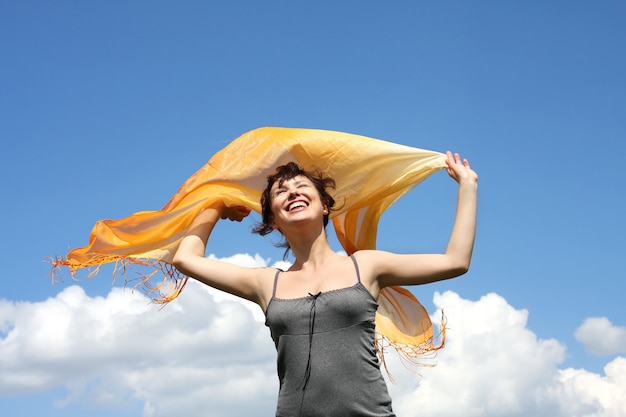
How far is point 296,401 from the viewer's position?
4344 mm

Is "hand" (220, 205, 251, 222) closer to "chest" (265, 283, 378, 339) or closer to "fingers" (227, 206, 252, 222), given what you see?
"fingers" (227, 206, 252, 222)

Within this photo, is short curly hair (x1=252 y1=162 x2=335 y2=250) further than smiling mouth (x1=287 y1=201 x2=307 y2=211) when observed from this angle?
Yes

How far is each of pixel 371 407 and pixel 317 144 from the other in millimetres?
1838

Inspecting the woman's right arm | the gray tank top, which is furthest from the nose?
the gray tank top

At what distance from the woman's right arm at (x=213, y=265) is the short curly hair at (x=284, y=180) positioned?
34 centimetres

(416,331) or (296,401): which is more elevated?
(416,331)

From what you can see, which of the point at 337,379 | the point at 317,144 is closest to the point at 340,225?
the point at 317,144

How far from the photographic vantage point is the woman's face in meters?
4.72

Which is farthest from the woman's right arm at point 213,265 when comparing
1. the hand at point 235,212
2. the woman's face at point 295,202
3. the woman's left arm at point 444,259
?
the woman's left arm at point 444,259

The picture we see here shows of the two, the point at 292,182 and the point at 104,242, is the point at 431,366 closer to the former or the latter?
the point at 292,182

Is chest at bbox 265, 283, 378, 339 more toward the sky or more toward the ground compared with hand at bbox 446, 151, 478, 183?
more toward the ground

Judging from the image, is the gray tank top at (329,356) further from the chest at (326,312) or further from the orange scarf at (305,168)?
the orange scarf at (305,168)

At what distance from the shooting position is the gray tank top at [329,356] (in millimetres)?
4270

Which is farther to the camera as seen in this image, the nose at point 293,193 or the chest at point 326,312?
the nose at point 293,193
